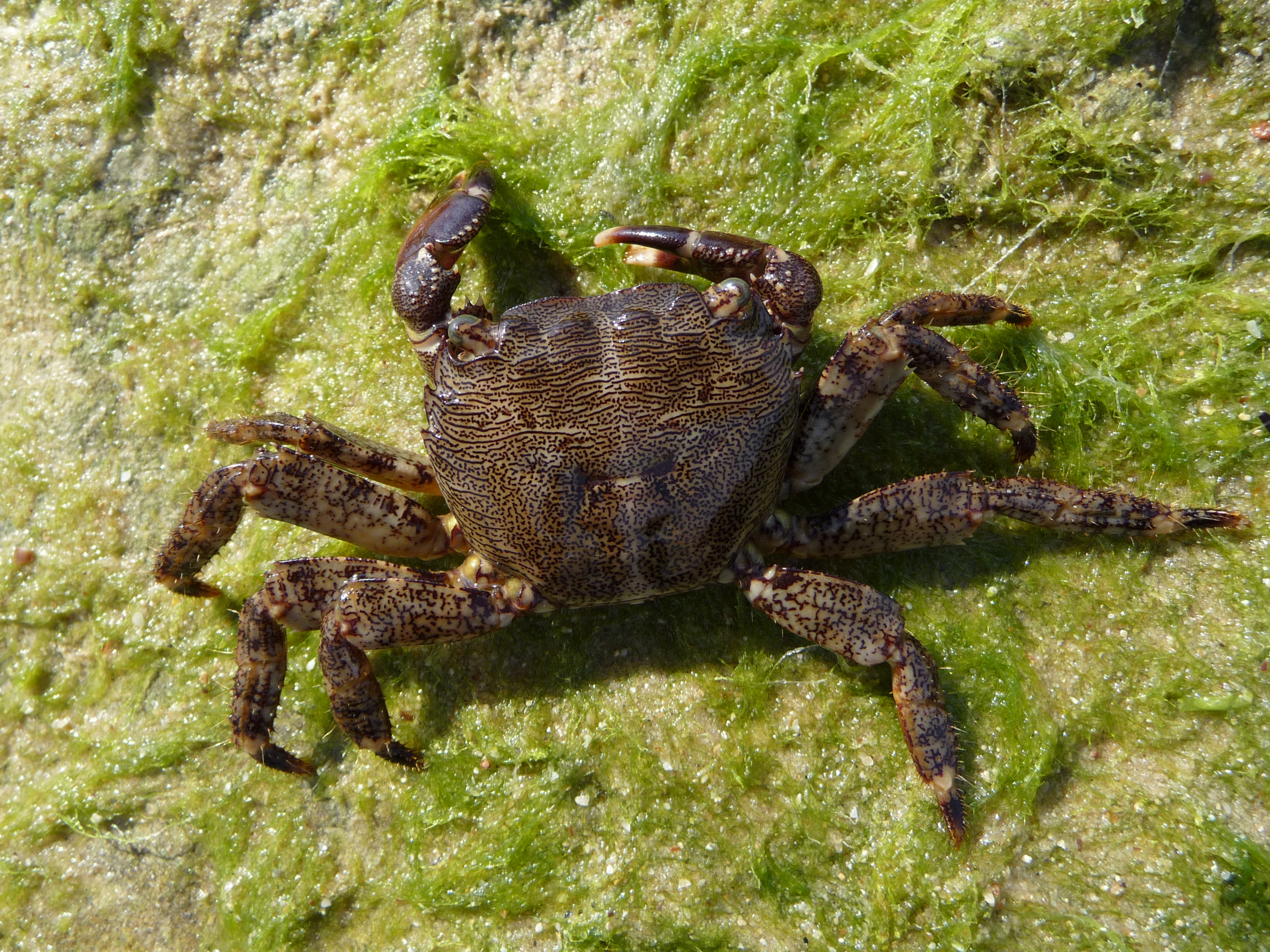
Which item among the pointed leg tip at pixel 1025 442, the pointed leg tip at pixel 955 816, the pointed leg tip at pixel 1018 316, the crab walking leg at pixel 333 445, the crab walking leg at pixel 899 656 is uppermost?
the crab walking leg at pixel 333 445

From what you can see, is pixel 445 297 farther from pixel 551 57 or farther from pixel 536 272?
pixel 551 57

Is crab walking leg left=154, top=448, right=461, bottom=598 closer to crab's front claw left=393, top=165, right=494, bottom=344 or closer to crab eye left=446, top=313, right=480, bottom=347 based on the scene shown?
crab's front claw left=393, top=165, right=494, bottom=344

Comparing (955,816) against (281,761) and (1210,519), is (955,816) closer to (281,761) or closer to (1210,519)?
(1210,519)

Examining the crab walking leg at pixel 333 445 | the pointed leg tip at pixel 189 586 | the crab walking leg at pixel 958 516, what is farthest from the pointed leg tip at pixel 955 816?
the pointed leg tip at pixel 189 586

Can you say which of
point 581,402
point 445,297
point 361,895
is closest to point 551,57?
point 445,297

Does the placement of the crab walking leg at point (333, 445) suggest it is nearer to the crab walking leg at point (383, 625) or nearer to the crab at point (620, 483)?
the crab at point (620, 483)

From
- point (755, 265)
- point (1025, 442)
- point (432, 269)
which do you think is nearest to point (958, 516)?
point (1025, 442)

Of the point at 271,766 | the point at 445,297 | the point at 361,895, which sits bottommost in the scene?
the point at 361,895
